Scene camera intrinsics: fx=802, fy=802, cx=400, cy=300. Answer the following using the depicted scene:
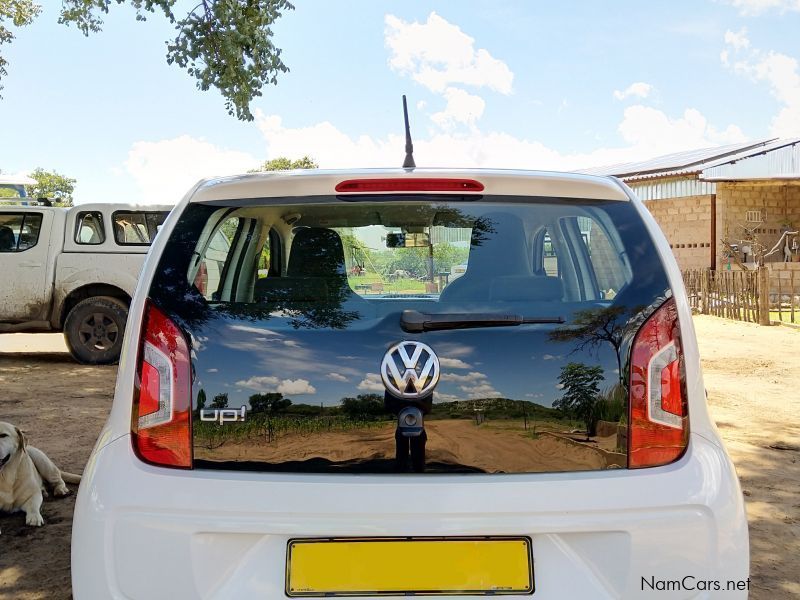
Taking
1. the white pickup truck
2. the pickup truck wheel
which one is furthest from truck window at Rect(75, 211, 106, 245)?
the pickup truck wheel

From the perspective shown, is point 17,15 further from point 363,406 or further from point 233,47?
point 363,406

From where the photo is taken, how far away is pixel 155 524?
1877 millimetres

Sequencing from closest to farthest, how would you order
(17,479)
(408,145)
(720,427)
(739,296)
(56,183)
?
(408,145) < (17,479) < (720,427) < (739,296) < (56,183)

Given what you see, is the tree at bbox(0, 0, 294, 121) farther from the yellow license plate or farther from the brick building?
the brick building

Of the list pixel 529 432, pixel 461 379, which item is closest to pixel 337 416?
pixel 461 379

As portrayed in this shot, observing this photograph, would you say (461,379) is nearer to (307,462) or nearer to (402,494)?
(402,494)

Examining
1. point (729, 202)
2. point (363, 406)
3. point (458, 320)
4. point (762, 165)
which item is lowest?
point (363, 406)

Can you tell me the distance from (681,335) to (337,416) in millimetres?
871

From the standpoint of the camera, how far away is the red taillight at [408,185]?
6.90 ft

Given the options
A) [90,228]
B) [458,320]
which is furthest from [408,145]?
[90,228]

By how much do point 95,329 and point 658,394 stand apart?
9.50m

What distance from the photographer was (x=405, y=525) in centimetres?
183

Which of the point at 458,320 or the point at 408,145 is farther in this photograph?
the point at 408,145

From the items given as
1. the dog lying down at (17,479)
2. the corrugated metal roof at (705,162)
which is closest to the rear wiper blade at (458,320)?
the dog lying down at (17,479)
